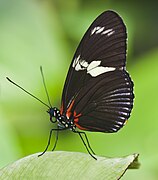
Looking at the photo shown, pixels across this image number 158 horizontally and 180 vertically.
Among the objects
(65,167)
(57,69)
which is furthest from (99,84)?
(57,69)

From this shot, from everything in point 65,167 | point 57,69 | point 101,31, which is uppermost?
point 101,31

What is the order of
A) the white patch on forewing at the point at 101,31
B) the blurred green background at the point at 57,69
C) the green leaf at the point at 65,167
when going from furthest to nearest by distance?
1. the blurred green background at the point at 57,69
2. the white patch on forewing at the point at 101,31
3. the green leaf at the point at 65,167

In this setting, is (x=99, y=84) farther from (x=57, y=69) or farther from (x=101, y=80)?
(x=57, y=69)

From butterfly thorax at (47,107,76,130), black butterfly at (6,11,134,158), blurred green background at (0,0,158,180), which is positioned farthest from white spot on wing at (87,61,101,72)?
blurred green background at (0,0,158,180)

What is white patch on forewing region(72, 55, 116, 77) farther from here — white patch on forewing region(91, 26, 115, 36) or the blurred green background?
the blurred green background

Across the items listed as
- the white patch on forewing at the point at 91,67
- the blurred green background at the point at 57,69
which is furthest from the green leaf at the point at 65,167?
the blurred green background at the point at 57,69

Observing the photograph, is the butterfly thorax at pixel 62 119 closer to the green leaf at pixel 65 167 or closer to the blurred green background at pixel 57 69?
the blurred green background at pixel 57 69
